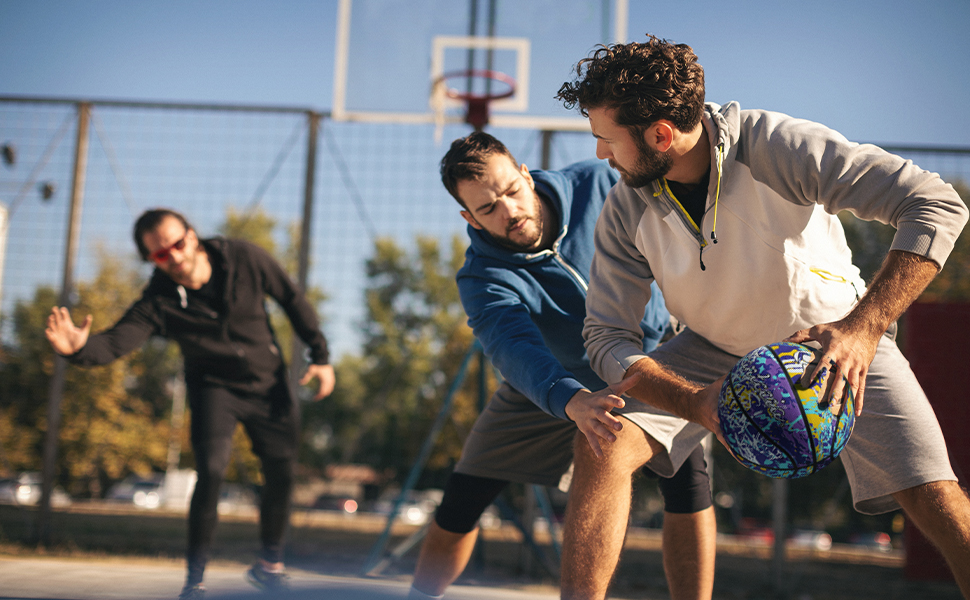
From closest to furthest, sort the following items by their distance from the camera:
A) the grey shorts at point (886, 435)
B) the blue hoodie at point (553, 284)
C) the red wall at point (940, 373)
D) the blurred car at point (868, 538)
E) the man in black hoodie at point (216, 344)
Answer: the grey shorts at point (886, 435)
the blue hoodie at point (553, 284)
the man in black hoodie at point (216, 344)
the red wall at point (940, 373)
the blurred car at point (868, 538)

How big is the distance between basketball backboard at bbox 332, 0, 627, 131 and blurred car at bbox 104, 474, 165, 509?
67.6 feet

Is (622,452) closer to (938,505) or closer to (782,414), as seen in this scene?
(782,414)

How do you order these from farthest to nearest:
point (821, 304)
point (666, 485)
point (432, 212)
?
point (432, 212) → point (666, 485) → point (821, 304)

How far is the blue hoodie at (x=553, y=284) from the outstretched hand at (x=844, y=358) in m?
0.94

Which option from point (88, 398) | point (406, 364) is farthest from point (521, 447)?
point (88, 398)

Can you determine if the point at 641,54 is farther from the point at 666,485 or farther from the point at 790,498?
the point at 790,498

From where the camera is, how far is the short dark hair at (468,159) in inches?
98.6

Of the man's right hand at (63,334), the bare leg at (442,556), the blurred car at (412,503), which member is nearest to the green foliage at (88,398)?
the man's right hand at (63,334)

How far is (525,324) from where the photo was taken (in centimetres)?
234

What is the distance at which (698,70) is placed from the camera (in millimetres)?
1990

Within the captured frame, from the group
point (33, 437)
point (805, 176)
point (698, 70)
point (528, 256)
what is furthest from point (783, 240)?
point (33, 437)

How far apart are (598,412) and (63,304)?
509cm

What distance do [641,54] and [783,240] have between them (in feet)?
2.16

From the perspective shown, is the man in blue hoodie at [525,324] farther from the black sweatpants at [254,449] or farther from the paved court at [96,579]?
the black sweatpants at [254,449]
